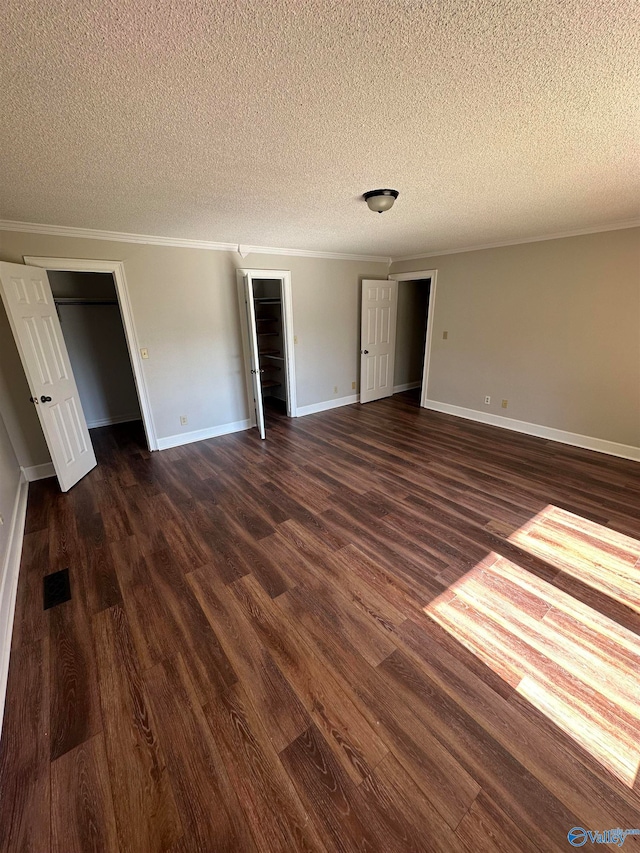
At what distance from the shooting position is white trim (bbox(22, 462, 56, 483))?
10.9 ft

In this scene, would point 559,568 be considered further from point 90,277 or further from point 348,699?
point 90,277

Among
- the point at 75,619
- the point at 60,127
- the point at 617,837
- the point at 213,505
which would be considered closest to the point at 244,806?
the point at 617,837

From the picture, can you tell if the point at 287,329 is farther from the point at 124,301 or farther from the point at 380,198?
the point at 380,198

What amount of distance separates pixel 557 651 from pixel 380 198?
114 inches

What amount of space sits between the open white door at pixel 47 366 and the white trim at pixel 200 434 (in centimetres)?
86

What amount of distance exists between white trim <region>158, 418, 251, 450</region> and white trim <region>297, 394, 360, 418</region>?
928 mm

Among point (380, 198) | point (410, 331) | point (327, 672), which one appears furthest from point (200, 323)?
point (410, 331)

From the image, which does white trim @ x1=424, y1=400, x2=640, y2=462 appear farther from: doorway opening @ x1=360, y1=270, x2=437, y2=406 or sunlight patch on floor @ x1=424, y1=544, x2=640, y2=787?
sunlight patch on floor @ x1=424, y1=544, x2=640, y2=787

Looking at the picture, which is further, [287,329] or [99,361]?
[99,361]

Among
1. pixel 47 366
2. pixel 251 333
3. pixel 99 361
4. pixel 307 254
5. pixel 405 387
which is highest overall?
pixel 307 254

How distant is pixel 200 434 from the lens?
4371 millimetres

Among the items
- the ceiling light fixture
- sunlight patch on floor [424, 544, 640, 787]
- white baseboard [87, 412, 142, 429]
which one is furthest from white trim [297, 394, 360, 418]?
sunlight patch on floor [424, 544, 640, 787]

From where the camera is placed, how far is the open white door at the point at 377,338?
536 cm

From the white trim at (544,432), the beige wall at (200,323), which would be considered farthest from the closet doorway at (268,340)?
the white trim at (544,432)
